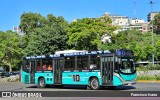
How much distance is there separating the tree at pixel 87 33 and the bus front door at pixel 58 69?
82.6 feet

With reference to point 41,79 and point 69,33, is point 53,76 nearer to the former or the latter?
point 41,79

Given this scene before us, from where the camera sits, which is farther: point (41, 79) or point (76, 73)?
point (41, 79)

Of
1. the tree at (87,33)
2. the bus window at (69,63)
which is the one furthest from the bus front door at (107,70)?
the tree at (87,33)

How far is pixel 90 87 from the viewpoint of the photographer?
1004 inches

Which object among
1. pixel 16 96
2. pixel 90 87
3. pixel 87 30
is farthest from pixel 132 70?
pixel 87 30

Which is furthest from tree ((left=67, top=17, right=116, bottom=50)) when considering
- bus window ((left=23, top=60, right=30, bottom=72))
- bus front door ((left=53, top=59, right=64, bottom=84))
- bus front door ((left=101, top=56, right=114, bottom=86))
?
bus front door ((left=101, top=56, right=114, bottom=86))

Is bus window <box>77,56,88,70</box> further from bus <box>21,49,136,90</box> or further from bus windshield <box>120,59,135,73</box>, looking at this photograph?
bus windshield <box>120,59,135,73</box>

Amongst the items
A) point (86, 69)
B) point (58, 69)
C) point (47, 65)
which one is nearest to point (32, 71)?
point (47, 65)

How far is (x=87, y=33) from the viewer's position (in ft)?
177

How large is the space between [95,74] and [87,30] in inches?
1170

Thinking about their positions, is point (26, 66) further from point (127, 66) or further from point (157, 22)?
point (157, 22)

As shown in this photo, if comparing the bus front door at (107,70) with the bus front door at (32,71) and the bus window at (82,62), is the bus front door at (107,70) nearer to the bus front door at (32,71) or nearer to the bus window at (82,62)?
the bus window at (82,62)

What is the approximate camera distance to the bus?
79.4 feet

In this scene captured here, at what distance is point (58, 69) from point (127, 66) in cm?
593
